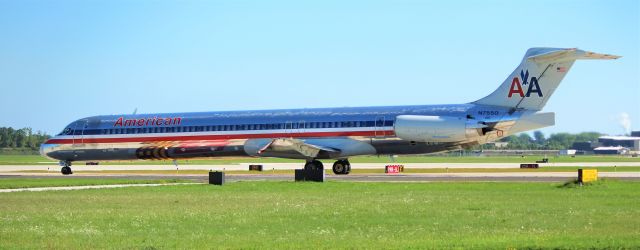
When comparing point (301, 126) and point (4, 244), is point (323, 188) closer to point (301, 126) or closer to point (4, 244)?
point (301, 126)

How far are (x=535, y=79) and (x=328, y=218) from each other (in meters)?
24.0

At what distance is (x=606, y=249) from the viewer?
16578 millimetres

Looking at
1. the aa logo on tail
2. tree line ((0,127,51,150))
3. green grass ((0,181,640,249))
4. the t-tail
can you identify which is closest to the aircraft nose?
green grass ((0,181,640,249))

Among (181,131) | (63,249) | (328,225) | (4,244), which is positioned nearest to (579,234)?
(328,225)

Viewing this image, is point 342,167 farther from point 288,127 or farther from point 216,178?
point 216,178

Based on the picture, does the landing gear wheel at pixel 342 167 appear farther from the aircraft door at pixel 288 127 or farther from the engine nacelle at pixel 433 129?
the engine nacelle at pixel 433 129

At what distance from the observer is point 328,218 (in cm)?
2294

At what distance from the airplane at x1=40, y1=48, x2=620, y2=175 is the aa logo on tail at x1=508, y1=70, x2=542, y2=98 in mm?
46

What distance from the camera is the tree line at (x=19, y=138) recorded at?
161 metres

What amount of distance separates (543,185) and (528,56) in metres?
10.6

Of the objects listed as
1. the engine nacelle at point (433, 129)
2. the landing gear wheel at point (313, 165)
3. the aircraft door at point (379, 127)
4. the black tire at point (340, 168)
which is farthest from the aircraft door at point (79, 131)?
the engine nacelle at point (433, 129)

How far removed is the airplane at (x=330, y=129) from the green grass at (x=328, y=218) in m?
10.7

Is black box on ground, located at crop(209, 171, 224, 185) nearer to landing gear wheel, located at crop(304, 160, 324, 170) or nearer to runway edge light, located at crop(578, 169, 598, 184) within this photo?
landing gear wheel, located at crop(304, 160, 324, 170)

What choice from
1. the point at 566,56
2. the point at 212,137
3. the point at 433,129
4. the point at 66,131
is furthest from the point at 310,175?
the point at 66,131
